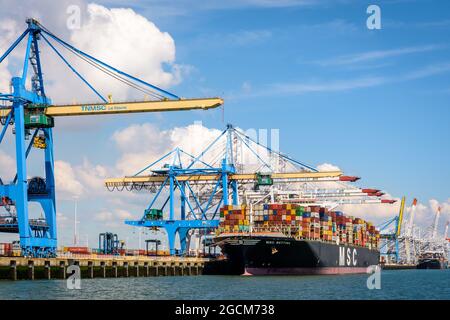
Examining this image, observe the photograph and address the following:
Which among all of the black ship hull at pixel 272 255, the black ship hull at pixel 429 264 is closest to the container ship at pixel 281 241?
the black ship hull at pixel 272 255

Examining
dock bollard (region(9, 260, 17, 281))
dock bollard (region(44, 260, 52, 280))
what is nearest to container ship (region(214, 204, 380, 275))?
dock bollard (region(44, 260, 52, 280))

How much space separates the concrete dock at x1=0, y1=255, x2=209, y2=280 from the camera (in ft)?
178

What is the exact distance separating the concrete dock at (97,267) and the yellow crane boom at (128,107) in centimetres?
1383

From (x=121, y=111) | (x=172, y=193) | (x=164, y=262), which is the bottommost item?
(x=164, y=262)

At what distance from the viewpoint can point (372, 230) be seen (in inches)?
4336

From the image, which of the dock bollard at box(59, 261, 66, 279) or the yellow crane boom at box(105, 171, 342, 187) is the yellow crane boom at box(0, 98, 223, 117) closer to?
the dock bollard at box(59, 261, 66, 279)

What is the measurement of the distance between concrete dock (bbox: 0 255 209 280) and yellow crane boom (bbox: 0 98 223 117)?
13826 millimetres

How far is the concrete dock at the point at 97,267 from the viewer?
2136 inches

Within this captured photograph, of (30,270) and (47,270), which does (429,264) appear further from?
(30,270)

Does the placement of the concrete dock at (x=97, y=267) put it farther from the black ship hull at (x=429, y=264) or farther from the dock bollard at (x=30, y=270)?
the black ship hull at (x=429, y=264)

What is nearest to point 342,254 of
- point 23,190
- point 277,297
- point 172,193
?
point 172,193

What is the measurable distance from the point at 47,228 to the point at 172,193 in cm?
2536

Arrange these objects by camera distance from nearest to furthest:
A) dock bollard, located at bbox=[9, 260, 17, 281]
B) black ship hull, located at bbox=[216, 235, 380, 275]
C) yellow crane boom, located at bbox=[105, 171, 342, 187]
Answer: dock bollard, located at bbox=[9, 260, 17, 281]
black ship hull, located at bbox=[216, 235, 380, 275]
yellow crane boom, located at bbox=[105, 171, 342, 187]
